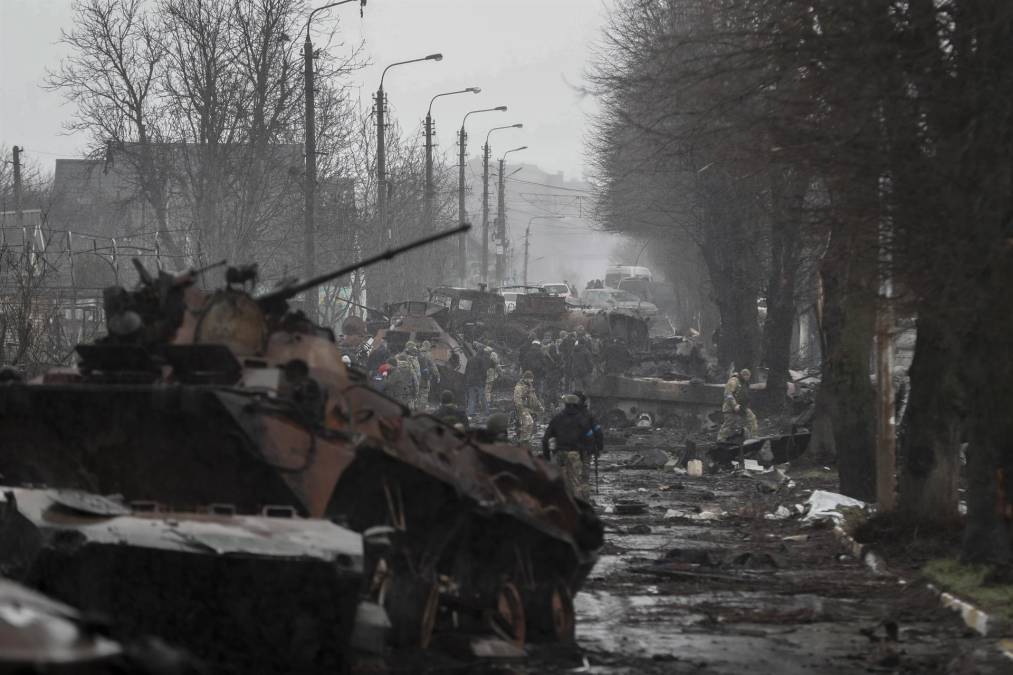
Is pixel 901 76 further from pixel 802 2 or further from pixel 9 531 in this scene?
pixel 9 531

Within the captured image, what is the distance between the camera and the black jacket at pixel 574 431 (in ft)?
66.0

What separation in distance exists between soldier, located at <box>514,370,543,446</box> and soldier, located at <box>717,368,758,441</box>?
3204 mm

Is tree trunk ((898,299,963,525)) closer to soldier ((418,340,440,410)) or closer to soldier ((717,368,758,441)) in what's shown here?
soldier ((717,368,758,441))

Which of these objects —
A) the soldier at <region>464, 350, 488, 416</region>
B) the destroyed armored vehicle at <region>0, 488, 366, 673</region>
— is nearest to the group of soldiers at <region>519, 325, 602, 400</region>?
the soldier at <region>464, 350, 488, 416</region>

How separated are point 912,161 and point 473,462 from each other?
4.26m

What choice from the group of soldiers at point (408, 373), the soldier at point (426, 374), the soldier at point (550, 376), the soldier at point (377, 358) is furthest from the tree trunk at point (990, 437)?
the soldier at point (550, 376)

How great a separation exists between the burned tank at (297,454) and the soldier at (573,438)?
843 cm

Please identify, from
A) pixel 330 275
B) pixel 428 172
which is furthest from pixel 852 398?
pixel 428 172

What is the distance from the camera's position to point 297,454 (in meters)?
9.42

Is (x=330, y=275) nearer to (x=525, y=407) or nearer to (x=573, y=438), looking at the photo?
(x=573, y=438)

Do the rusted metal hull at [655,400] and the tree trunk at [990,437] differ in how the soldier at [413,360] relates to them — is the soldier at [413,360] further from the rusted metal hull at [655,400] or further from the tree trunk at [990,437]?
the tree trunk at [990,437]

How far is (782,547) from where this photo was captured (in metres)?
16.7

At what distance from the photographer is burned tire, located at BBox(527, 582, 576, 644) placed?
11.1 m

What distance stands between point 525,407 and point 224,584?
20.3 meters
